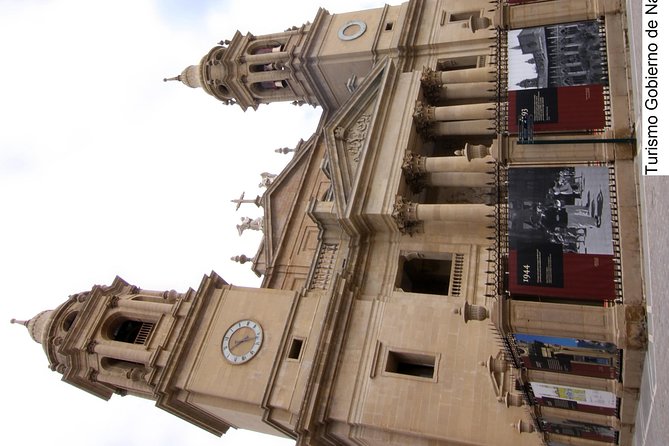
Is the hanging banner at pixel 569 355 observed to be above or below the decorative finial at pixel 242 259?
below

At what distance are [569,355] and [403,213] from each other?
837 centimetres

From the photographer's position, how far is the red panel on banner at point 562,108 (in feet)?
47.5

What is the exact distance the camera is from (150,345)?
20.9 m

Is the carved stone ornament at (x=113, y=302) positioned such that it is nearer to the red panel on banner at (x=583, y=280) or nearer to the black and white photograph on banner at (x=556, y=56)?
the red panel on banner at (x=583, y=280)

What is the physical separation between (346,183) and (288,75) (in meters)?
10.4

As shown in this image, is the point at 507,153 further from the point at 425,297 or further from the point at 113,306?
the point at 113,306

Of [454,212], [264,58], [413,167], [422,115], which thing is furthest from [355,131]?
[264,58]

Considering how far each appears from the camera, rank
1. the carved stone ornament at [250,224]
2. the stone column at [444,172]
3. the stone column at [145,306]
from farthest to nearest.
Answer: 1. the carved stone ornament at [250,224]
2. the stone column at [145,306]
3. the stone column at [444,172]

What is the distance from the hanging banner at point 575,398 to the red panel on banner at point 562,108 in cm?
641

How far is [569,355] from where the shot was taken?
40.7 ft

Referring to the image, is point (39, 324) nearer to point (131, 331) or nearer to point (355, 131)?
point (131, 331)

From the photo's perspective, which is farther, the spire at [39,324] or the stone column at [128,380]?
the spire at [39,324]

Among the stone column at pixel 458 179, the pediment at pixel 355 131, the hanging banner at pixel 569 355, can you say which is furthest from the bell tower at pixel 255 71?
the hanging banner at pixel 569 355

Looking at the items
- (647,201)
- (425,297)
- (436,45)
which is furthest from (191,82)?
(647,201)
